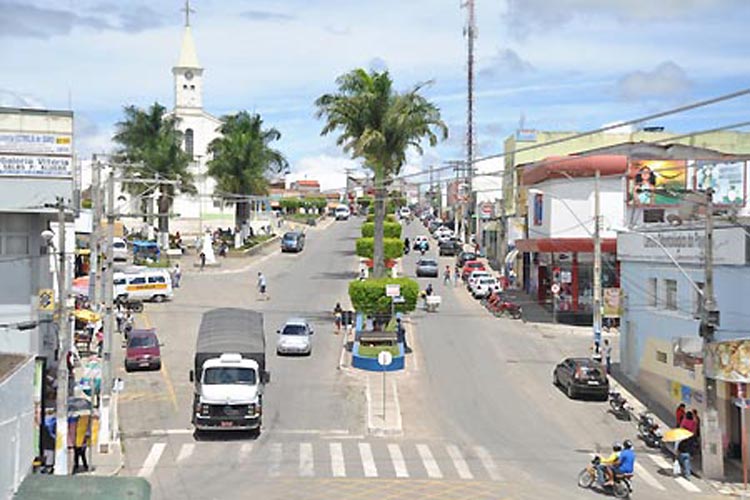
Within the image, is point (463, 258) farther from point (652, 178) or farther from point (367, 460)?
point (367, 460)

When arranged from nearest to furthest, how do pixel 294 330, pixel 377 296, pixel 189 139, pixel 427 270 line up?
1. pixel 294 330
2. pixel 377 296
3. pixel 427 270
4. pixel 189 139

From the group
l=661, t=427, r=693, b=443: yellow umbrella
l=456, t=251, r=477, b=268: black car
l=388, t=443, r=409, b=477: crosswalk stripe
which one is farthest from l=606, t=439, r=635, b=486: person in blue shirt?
l=456, t=251, r=477, b=268: black car

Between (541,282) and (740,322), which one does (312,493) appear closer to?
(740,322)

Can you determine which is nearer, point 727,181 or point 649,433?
point 649,433

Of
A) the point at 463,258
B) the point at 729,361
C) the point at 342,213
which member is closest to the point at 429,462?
the point at 729,361

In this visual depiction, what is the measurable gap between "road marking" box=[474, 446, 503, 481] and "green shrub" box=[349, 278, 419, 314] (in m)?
17.5

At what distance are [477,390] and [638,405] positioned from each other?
19.3 ft

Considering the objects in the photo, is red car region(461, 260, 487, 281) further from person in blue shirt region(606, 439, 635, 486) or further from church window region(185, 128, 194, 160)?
person in blue shirt region(606, 439, 635, 486)

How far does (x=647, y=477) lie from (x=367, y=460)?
7.58 meters

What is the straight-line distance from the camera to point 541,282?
2516 inches

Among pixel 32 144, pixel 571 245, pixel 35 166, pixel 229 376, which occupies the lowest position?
pixel 229 376

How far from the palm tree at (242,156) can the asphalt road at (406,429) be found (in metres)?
36.7

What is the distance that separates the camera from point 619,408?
116ft

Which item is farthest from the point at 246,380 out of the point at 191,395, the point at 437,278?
the point at 437,278
